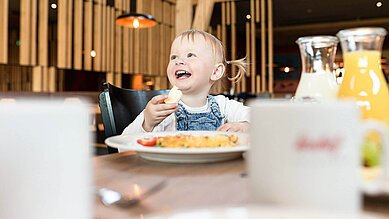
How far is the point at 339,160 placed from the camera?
30cm

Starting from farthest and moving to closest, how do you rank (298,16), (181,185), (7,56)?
(298,16) → (7,56) → (181,185)

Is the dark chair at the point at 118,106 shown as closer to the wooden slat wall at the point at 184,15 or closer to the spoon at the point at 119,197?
the spoon at the point at 119,197

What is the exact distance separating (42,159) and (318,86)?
47cm

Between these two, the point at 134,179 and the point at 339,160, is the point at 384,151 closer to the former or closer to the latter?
the point at 339,160

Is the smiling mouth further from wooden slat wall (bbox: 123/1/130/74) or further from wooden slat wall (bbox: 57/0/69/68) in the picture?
wooden slat wall (bbox: 123/1/130/74)

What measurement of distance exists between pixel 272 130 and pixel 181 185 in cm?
19

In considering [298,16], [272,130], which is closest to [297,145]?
[272,130]

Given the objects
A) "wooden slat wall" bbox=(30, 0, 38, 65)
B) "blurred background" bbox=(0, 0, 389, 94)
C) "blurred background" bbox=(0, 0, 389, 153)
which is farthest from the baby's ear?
"wooden slat wall" bbox=(30, 0, 38, 65)

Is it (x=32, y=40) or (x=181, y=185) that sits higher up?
(x=32, y=40)

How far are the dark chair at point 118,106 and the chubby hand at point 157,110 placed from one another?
130mm

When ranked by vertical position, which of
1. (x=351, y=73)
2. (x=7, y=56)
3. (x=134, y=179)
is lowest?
(x=134, y=179)

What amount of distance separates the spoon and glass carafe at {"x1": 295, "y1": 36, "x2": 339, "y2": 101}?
308 mm

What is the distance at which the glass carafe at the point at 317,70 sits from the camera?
1.82 feet

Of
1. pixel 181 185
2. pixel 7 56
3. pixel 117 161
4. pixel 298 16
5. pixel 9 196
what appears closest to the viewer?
pixel 9 196
